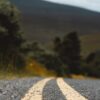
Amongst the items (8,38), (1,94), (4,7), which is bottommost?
(1,94)

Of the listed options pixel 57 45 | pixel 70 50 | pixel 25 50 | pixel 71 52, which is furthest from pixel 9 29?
pixel 70 50

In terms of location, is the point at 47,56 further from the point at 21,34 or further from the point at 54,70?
the point at 21,34

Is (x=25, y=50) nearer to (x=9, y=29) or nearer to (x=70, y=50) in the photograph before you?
(x=9, y=29)

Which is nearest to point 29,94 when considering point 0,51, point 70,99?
point 70,99

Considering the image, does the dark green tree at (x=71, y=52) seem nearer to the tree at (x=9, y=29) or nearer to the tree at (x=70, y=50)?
the tree at (x=70, y=50)

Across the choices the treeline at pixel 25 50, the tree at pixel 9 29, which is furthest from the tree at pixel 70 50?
the tree at pixel 9 29

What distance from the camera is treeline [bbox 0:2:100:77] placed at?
23.6m

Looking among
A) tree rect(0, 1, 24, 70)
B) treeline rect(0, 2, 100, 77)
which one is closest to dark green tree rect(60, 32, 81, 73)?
treeline rect(0, 2, 100, 77)

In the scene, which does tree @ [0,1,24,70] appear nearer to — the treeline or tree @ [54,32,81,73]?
the treeline

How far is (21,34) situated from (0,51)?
4661 millimetres

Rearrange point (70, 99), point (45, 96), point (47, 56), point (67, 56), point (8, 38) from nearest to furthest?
point (70, 99), point (45, 96), point (8, 38), point (47, 56), point (67, 56)

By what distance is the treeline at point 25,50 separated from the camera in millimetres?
23641

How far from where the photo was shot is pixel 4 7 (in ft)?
82.5

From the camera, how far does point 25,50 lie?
1544 inches
